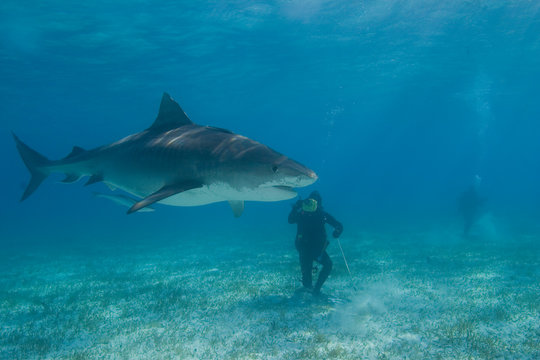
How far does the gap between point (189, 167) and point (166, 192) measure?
1.76 ft

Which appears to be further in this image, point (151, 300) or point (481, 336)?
point (151, 300)

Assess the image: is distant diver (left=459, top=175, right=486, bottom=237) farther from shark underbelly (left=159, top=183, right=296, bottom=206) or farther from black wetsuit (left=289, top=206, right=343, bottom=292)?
shark underbelly (left=159, top=183, right=296, bottom=206)

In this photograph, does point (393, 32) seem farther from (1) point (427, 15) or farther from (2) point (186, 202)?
(2) point (186, 202)

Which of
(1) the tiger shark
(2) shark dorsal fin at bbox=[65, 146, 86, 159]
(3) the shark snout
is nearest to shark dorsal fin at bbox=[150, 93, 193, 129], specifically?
(1) the tiger shark

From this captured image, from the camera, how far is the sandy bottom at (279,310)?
535cm

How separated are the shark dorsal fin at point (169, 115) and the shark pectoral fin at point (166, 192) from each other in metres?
1.59

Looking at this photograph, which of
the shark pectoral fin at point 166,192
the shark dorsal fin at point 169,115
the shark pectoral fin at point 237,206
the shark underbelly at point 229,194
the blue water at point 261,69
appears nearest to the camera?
the shark pectoral fin at point 166,192

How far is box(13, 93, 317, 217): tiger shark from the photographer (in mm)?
3514

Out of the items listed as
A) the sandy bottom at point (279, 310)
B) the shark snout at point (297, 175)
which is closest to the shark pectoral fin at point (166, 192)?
the shark snout at point (297, 175)

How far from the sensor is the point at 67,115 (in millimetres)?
49938

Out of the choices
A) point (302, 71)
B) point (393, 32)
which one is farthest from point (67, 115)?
point (393, 32)

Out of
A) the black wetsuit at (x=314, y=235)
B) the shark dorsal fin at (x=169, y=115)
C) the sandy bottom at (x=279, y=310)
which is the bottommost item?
the sandy bottom at (x=279, y=310)

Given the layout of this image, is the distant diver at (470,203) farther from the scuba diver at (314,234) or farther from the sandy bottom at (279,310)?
the scuba diver at (314,234)

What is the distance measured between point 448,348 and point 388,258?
9100mm
